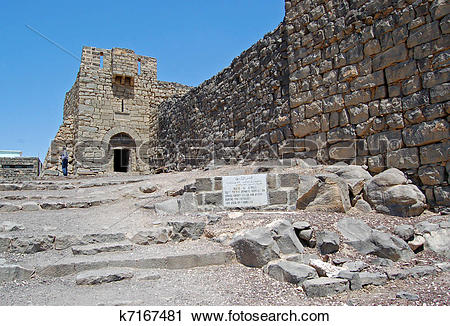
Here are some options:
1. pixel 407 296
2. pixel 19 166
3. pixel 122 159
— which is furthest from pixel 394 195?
pixel 122 159

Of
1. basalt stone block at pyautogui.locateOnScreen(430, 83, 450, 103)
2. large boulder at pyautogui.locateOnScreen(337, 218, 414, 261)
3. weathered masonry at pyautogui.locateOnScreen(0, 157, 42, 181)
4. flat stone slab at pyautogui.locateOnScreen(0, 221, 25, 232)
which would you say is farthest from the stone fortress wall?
weathered masonry at pyautogui.locateOnScreen(0, 157, 42, 181)

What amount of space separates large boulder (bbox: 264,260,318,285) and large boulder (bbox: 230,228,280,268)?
14 cm

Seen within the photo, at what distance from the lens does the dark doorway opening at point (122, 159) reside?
57.2ft

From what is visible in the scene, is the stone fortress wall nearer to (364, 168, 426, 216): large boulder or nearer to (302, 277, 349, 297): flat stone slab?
(364, 168, 426, 216): large boulder

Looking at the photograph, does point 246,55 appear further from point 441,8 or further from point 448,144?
point 448,144

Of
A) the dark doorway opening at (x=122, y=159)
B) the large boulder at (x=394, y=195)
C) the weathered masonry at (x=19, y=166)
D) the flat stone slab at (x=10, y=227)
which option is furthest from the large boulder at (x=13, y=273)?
the dark doorway opening at (x=122, y=159)

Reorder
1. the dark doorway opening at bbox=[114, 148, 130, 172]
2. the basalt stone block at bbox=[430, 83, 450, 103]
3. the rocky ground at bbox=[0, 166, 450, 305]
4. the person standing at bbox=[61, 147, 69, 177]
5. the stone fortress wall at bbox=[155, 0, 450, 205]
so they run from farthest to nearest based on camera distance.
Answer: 1. the dark doorway opening at bbox=[114, 148, 130, 172]
2. the person standing at bbox=[61, 147, 69, 177]
3. the stone fortress wall at bbox=[155, 0, 450, 205]
4. the basalt stone block at bbox=[430, 83, 450, 103]
5. the rocky ground at bbox=[0, 166, 450, 305]

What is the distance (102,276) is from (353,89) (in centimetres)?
537

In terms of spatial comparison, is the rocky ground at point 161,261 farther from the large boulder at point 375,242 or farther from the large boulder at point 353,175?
the large boulder at point 353,175

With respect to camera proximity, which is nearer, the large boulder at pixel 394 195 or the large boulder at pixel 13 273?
the large boulder at pixel 13 273

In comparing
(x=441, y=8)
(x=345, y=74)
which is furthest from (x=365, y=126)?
(x=441, y=8)

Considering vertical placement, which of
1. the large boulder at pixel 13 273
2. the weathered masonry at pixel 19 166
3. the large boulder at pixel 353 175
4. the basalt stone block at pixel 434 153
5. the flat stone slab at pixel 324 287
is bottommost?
the flat stone slab at pixel 324 287

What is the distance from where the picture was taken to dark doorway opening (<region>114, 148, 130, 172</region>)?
17.4 metres

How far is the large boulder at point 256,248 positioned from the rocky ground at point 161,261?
10 cm
